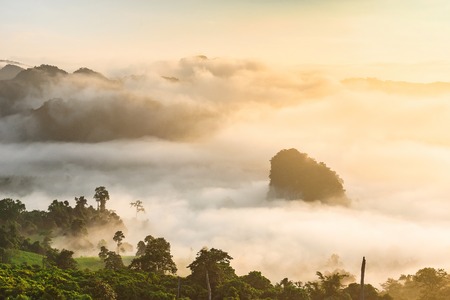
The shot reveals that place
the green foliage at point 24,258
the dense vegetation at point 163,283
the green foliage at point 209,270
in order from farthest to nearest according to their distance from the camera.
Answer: the green foliage at point 24,258 → the green foliage at point 209,270 → the dense vegetation at point 163,283


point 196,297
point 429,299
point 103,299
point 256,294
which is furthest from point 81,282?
point 429,299

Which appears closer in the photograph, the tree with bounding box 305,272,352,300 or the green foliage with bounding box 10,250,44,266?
the tree with bounding box 305,272,352,300

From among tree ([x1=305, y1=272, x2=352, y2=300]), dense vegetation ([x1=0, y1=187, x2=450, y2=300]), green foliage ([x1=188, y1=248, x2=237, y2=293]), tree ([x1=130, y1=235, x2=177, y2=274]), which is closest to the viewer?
dense vegetation ([x1=0, y1=187, x2=450, y2=300])

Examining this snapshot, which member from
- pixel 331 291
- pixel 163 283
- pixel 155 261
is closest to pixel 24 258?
pixel 155 261

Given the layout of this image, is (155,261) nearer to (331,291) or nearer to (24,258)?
(331,291)

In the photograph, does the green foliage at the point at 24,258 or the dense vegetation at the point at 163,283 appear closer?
the dense vegetation at the point at 163,283

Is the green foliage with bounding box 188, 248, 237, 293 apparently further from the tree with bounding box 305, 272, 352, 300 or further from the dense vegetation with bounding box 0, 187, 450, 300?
the tree with bounding box 305, 272, 352, 300

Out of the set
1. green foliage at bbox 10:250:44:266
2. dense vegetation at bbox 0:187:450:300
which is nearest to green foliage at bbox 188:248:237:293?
dense vegetation at bbox 0:187:450:300

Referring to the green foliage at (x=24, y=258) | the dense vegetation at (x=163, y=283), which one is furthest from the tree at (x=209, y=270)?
the green foliage at (x=24, y=258)

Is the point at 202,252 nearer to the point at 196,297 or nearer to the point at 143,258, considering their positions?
the point at 196,297

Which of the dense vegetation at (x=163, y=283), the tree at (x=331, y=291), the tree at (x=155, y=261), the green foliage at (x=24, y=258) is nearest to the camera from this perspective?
the dense vegetation at (x=163, y=283)

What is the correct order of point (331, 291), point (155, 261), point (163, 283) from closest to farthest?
point (163, 283) → point (331, 291) → point (155, 261)

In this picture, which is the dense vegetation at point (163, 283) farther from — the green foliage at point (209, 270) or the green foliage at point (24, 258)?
the green foliage at point (24, 258)

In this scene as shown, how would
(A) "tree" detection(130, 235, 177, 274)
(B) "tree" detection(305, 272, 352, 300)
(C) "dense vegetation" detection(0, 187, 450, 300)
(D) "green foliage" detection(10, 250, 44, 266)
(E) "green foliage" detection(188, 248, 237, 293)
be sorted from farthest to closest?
(D) "green foliage" detection(10, 250, 44, 266), (A) "tree" detection(130, 235, 177, 274), (B) "tree" detection(305, 272, 352, 300), (E) "green foliage" detection(188, 248, 237, 293), (C) "dense vegetation" detection(0, 187, 450, 300)
